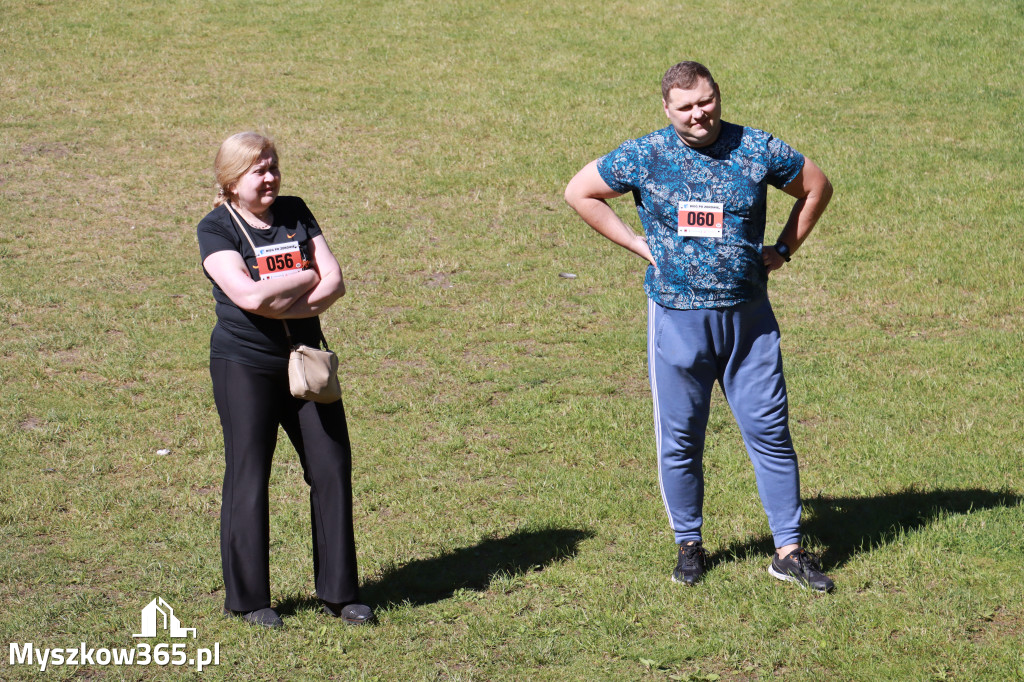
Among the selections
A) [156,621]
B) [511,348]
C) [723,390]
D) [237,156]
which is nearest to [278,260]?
[237,156]

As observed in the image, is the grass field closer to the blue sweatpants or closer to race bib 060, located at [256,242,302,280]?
the blue sweatpants

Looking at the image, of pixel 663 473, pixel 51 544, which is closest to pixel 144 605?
pixel 51 544

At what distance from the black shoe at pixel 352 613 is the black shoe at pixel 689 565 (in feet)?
4.87

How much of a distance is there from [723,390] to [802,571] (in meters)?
0.93

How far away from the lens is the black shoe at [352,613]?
17.0ft

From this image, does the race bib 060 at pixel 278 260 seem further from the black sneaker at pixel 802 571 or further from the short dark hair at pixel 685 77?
the black sneaker at pixel 802 571

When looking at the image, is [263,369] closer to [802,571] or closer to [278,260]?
[278,260]

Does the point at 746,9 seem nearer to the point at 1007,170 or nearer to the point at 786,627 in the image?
the point at 1007,170

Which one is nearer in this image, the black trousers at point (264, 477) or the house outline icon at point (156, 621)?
the black trousers at point (264, 477)

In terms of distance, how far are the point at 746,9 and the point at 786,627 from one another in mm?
16600

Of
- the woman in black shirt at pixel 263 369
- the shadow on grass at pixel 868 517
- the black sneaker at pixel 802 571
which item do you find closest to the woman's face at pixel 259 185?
the woman in black shirt at pixel 263 369

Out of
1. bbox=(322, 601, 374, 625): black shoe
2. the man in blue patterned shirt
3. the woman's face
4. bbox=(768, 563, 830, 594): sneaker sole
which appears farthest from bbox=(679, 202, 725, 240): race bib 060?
bbox=(322, 601, 374, 625): black shoe

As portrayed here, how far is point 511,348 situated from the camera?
9234 millimetres

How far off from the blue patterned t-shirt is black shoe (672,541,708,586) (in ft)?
4.02
